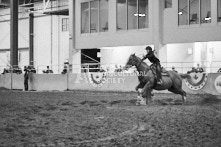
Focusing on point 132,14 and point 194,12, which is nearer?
point 194,12

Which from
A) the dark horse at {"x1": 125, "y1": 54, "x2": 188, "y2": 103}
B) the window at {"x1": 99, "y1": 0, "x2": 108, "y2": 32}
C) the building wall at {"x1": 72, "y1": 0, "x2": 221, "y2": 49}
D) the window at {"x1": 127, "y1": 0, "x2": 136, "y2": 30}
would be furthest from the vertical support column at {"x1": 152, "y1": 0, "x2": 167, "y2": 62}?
the dark horse at {"x1": 125, "y1": 54, "x2": 188, "y2": 103}

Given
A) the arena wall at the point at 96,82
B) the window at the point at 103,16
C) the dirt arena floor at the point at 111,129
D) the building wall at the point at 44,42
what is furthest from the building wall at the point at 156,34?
the dirt arena floor at the point at 111,129

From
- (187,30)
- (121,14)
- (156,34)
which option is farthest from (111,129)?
(121,14)

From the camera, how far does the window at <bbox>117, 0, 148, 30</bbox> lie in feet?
128

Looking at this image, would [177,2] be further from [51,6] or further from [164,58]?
[51,6]

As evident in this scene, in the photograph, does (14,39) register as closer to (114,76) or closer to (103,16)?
(103,16)

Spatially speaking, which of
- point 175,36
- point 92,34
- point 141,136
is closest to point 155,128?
point 141,136

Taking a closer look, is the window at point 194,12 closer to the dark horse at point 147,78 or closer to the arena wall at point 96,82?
the arena wall at point 96,82

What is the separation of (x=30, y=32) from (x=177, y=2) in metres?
23.0

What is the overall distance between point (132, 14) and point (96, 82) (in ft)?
27.1

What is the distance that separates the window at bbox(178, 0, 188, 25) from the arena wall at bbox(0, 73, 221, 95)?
7.06 meters

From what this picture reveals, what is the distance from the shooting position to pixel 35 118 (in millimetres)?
14133

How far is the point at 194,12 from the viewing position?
35.4m

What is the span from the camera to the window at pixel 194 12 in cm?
3462
